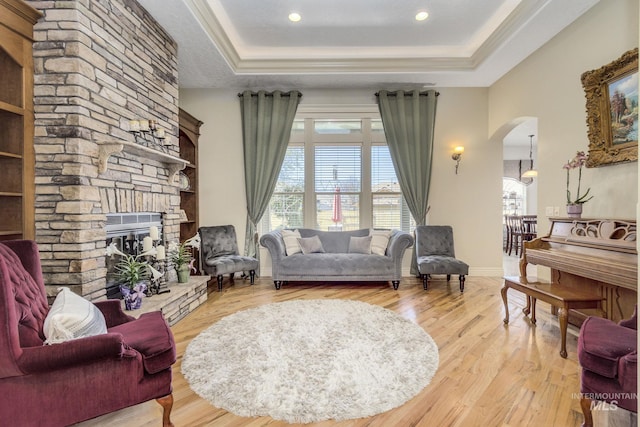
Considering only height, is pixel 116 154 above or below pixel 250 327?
above

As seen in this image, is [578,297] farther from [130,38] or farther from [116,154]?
[130,38]

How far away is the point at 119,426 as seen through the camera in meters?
1.65

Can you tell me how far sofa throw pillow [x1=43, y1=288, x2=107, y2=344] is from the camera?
1.44 metres

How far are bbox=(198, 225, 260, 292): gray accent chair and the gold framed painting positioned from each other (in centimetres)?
439

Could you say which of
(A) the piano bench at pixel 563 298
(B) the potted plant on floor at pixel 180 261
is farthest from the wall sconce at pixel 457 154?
(B) the potted plant on floor at pixel 180 261

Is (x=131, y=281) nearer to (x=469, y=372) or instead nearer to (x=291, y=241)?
(x=291, y=241)

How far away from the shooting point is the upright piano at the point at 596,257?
228 cm

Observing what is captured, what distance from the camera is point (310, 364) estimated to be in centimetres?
222

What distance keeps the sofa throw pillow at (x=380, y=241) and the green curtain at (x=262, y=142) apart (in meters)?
1.88

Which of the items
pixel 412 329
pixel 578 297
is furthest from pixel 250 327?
pixel 578 297

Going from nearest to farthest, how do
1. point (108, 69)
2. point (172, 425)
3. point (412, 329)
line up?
point (172, 425) < point (108, 69) < point (412, 329)

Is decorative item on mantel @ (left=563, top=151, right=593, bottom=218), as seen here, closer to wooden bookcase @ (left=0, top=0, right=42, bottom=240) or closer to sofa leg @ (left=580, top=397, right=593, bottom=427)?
sofa leg @ (left=580, top=397, right=593, bottom=427)

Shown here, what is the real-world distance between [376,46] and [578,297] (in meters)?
3.90

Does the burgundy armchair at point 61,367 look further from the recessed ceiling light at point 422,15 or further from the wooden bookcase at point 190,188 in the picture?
the recessed ceiling light at point 422,15
